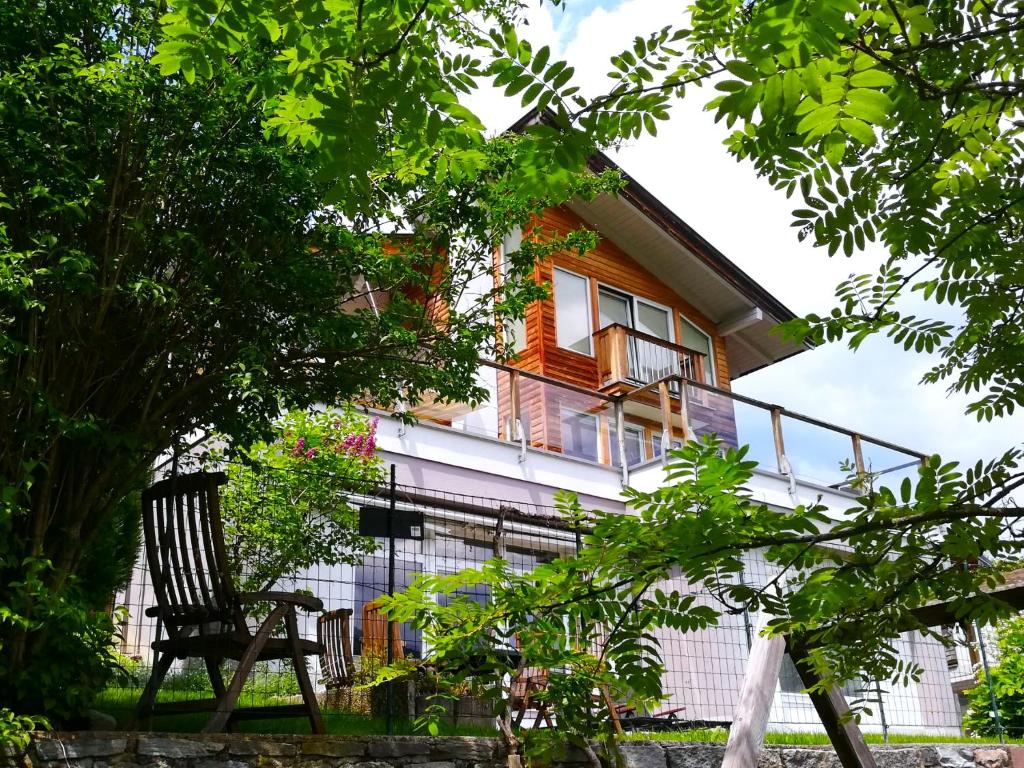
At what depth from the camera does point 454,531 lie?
1134 cm

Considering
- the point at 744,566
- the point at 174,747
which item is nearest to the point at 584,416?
the point at 174,747

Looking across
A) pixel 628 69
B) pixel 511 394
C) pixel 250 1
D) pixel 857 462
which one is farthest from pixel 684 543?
pixel 857 462

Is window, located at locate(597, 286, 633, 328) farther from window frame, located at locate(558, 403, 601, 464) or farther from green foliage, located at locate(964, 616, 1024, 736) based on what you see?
green foliage, located at locate(964, 616, 1024, 736)

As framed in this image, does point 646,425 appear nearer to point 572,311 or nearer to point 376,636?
point 572,311

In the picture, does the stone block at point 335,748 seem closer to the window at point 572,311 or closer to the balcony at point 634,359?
the balcony at point 634,359

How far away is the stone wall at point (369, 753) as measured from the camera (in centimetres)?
447

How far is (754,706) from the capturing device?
13.0 ft

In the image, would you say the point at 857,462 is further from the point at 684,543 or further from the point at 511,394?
the point at 684,543

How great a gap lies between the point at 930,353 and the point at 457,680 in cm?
193

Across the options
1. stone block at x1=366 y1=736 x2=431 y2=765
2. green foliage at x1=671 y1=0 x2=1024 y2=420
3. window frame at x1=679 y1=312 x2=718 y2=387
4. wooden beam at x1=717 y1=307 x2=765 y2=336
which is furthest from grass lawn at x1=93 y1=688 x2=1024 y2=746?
wooden beam at x1=717 y1=307 x2=765 y2=336

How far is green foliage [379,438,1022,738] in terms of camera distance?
233cm

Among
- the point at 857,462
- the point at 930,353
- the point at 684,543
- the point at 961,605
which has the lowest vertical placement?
the point at 961,605

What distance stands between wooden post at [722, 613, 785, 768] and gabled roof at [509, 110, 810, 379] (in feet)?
45.8

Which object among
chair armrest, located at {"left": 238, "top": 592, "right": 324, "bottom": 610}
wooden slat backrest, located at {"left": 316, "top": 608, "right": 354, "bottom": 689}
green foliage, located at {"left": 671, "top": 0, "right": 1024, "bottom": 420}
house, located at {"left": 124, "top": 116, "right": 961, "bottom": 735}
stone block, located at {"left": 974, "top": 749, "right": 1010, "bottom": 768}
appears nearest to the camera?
green foliage, located at {"left": 671, "top": 0, "right": 1024, "bottom": 420}
